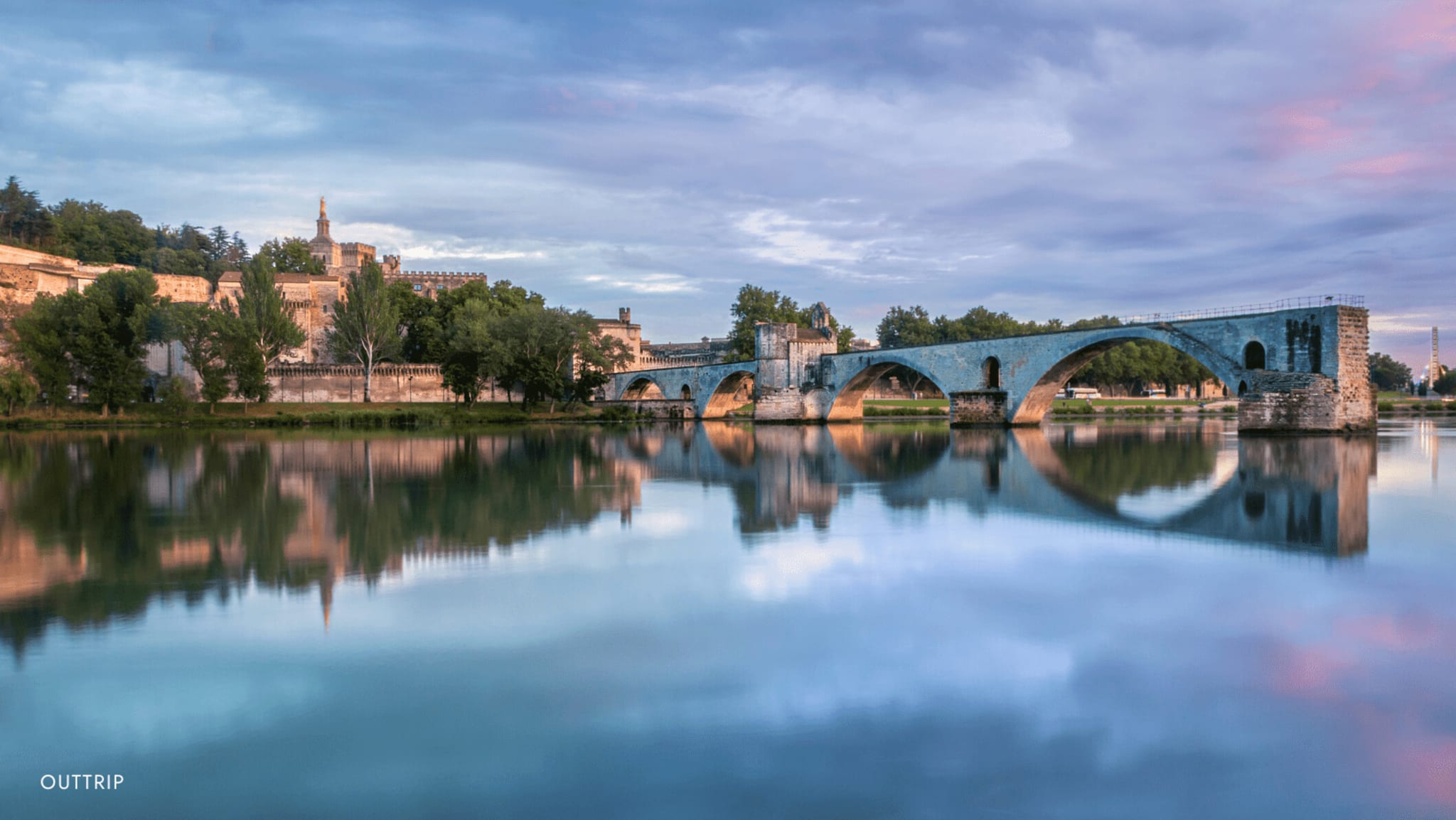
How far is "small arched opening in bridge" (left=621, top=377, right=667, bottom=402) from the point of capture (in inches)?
3027

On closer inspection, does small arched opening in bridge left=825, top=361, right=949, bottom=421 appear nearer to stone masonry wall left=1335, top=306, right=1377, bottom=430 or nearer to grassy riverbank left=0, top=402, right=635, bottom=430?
grassy riverbank left=0, top=402, right=635, bottom=430

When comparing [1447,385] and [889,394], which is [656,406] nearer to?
[889,394]

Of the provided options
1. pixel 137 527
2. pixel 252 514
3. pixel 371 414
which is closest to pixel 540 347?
pixel 371 414

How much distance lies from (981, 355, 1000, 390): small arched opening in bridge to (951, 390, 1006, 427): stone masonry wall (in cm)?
57

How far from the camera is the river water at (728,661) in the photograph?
4.01m

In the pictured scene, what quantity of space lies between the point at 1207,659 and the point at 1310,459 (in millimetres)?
19748

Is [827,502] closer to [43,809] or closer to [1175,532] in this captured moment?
[1175,532]

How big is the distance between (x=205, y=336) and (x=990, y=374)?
41611 mm

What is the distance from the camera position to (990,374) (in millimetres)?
45688

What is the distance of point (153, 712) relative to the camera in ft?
15.9

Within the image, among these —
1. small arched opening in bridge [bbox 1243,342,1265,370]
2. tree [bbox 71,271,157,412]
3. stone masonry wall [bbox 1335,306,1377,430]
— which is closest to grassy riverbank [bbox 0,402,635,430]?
tree [bbox 71,271,157,412]

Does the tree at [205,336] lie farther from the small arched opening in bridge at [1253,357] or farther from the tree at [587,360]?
the small arched opening in bridge at [1253,357]

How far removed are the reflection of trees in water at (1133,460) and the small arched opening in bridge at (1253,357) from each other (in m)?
3.15

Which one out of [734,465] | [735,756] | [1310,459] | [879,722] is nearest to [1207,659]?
[879,722]
